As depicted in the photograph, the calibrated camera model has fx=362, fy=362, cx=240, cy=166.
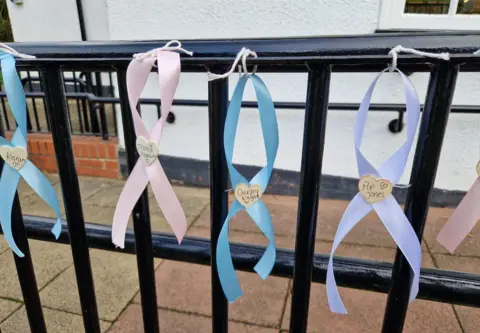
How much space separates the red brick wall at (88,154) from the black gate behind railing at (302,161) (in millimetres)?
2798

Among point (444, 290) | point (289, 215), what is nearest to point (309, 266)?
point (444, 290)

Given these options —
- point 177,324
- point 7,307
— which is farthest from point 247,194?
point 7,307

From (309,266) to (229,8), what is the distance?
8.77ft

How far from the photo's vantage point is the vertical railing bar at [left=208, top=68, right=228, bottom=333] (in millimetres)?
655

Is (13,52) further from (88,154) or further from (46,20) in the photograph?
(46,20)

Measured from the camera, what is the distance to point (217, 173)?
0.70 meters

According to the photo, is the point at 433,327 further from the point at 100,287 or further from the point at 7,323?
the point at 7,323

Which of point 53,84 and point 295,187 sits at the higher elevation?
point 53,84

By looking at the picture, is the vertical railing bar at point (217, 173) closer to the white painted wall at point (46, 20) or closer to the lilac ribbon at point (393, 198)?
the lilac ribbon at point (393, 198)

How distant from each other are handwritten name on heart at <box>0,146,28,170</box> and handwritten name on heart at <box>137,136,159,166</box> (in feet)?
0.94

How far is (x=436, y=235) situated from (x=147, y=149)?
8.91ft

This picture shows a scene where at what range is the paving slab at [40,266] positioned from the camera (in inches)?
86.0

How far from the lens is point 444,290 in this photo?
2.27ft

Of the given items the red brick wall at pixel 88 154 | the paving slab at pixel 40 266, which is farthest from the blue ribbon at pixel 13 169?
the red brick wall at pixel 88 154
